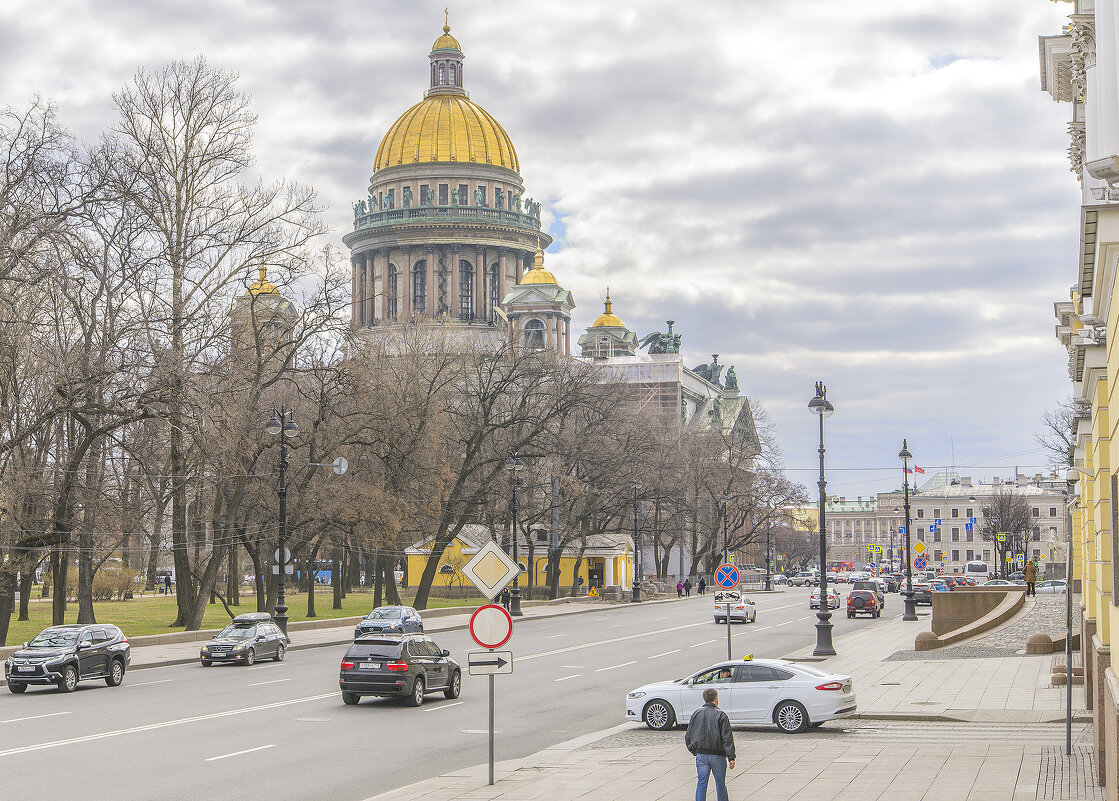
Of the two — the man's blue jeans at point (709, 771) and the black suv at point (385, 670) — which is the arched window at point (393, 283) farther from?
the man's blue jeans at point (709, 771)

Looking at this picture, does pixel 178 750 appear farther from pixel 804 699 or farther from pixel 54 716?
pixel 804 699

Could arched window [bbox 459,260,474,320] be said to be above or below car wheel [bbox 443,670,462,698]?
above

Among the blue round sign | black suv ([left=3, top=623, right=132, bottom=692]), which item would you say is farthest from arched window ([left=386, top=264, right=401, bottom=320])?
the blue round sign

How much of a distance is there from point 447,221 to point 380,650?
10790 centimetres

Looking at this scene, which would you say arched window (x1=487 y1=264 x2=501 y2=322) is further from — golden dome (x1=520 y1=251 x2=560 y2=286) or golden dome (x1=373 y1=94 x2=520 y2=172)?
golden dome (x1=373 y1=94 x2=520 y2=172)

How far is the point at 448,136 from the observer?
132m

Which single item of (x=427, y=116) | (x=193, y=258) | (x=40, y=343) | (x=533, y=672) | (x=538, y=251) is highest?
(x=427, y=116)

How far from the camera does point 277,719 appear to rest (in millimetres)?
23109

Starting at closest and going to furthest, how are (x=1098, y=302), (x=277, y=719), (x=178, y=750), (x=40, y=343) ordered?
(x=1098, y=302) → (x=178, y=750) → (x=277, y=719) → (x=40, y=343)

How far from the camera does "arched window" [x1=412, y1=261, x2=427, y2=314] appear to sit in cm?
13450

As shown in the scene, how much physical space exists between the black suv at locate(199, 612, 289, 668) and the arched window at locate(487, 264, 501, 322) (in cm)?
9798

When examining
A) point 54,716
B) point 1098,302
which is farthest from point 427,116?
point 1098,302

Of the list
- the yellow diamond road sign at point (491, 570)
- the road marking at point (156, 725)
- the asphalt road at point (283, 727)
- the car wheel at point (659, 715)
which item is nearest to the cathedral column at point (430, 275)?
the asphalt road at point (283, 727)

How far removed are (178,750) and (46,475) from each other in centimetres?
2353
